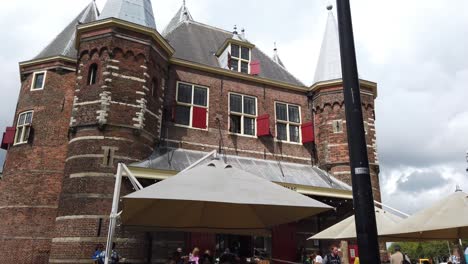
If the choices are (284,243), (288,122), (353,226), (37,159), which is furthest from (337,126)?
(37,159)

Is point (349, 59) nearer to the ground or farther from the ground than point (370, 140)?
nearer to the ground

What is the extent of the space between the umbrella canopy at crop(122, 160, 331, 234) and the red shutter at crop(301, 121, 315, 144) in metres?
13.2

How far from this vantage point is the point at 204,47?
20016 mm

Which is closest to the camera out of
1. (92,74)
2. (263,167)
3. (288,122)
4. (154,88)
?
(92,74)

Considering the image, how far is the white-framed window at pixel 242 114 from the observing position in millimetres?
17844

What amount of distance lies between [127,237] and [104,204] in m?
1.37

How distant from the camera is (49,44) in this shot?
60.6 feet

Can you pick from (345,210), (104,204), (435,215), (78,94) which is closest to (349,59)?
(435,215)

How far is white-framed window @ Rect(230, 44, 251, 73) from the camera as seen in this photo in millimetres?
19375

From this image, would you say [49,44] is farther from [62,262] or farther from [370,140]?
[370,140]

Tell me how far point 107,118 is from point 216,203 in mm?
9699

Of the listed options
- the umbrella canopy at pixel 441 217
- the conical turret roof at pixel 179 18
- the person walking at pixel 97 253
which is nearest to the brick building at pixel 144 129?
the person walking at pixel 97 253

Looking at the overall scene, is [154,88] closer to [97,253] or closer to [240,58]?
[240,58]

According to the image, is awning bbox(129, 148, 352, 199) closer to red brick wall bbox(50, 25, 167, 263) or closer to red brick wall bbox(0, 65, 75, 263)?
red brick wall bbox(50, 25, 167, 263)
